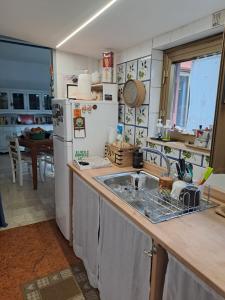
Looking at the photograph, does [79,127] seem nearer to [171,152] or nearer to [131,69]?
[131,69]

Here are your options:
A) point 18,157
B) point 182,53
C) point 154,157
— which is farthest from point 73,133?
point 18,157

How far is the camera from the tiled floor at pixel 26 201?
2.67 m

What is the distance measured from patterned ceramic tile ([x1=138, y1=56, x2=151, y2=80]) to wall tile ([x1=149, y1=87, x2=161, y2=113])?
0.12 m

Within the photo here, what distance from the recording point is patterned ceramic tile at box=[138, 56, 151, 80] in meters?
1.86

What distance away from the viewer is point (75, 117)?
1.97m

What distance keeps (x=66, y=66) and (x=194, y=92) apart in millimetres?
1507

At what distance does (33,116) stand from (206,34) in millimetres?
5212

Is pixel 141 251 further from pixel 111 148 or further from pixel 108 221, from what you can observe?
pixel 111 148

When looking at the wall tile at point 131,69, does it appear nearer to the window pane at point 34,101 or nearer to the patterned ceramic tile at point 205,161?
the patterned ceramic tile at point 205,161

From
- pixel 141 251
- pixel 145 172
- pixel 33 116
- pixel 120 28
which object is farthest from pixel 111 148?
pixel 33 116

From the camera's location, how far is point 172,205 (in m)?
1.26

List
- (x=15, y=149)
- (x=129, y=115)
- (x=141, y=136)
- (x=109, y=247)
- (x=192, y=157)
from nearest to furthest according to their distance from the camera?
(x=109, y=247) → (x=192, y=157) → (x=141, y=136) → (x=129, y=115) → (x=15, y=149)

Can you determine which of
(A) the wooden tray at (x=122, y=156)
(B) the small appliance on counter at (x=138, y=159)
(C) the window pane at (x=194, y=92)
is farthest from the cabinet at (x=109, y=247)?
(C) the window pane at (x=194, y=92)

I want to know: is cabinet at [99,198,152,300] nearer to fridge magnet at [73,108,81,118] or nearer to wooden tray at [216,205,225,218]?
wooden tray at [216,205,225,218]
